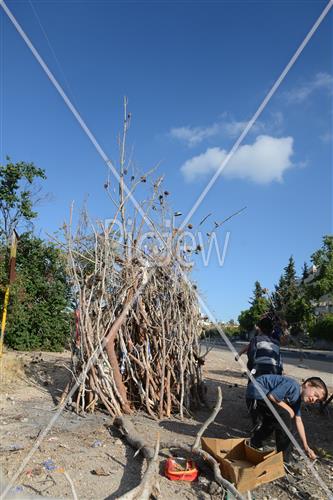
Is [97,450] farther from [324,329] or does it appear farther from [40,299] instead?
[324,329]

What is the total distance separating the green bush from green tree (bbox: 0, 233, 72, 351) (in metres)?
25.2

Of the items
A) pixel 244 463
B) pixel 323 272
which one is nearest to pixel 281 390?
pixel 244 463

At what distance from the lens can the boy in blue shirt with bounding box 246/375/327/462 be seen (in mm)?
3941

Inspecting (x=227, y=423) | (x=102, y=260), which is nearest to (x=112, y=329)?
(x=102, y=260)

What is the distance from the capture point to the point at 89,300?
559 centimetres

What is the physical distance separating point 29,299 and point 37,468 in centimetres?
1006

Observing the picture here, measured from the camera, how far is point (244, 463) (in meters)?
3.84

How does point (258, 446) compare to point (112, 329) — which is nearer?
point (258, 446)

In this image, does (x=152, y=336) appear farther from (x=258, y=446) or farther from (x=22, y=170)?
(x=22, y=170)

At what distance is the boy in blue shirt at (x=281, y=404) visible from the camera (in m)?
3.94

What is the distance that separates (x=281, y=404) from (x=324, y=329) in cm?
3296

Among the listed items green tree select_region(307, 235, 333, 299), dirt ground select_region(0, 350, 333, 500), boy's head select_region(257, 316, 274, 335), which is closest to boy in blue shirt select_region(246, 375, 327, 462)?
dirt ground select_region(0, 350, 333, 500)

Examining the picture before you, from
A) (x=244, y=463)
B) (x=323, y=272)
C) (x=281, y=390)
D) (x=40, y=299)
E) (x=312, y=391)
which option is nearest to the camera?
(x=244, y=463)

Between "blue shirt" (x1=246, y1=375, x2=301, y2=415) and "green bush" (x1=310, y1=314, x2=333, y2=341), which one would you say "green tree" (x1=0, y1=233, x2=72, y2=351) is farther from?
"green bush" (x1=310, y1=314, x2=333, y2=341)
